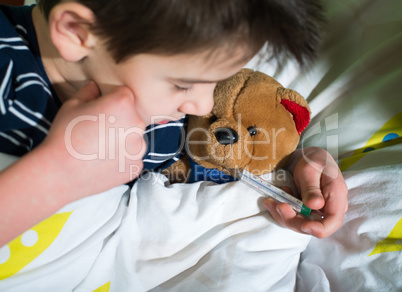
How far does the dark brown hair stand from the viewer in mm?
446

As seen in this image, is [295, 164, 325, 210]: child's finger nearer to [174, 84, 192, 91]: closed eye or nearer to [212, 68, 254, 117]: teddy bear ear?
[212, 68, 254, 117]: teddy bear ear

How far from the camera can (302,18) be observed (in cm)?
49

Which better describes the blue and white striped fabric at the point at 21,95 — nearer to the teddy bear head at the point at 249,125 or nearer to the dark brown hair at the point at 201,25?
the dark brown hair at the point at 201,25

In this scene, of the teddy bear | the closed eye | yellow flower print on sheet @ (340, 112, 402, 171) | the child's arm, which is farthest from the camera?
yellow flower print on sheet @ (340, 112, 402, 171)

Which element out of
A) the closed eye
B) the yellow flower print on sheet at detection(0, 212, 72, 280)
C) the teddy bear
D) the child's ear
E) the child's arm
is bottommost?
the yellow flower print on sheet at detection(0, 212, 72, 280)

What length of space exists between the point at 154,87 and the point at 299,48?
0.22 meters

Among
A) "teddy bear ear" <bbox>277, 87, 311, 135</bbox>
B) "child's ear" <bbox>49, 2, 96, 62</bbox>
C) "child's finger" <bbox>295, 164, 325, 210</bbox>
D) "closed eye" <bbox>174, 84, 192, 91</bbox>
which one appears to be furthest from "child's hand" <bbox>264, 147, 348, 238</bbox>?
"child's ear" <bbox>49, 2, 96, 62</bbox>

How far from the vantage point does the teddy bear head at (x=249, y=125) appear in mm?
650

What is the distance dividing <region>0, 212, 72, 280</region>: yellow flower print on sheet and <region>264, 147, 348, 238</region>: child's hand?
1.27 ft

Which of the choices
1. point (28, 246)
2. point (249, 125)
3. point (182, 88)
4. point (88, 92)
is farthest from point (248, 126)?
point (28, 246)

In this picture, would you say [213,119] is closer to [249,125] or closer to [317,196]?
[249,125]

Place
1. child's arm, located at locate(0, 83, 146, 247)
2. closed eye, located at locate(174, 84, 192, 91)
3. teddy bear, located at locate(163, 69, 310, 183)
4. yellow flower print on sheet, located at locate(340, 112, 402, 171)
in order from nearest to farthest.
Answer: child's arm, located at locate(0, 83, 146, 247)
closed eye, located at locate(174, 84, 192, 91)
teddy bear, located at locate(163, 69, 310, 183)
yellow flower print on sheet, located at locate(340, 112, 402, 171)

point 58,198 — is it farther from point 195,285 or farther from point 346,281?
point 346,281

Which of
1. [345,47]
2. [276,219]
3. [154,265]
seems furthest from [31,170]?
[345,47]
